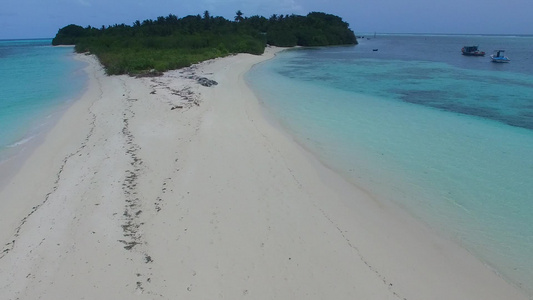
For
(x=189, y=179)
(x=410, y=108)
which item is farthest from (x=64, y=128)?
(x=410, y=108)

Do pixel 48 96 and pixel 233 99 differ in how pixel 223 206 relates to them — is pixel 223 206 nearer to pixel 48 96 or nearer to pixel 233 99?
pixel 233 99

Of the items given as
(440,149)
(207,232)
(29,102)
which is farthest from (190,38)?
(207,232)

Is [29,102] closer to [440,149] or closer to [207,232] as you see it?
[207,232]

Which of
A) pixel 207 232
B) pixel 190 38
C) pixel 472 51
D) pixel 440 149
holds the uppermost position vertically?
pixel 190 38

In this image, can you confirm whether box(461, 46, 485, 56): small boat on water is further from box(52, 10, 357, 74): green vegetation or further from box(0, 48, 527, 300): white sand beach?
box(0, 48, 527, 300): white sand beach

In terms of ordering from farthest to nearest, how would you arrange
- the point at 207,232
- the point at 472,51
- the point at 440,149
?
1. the point at 472,51
2. the point at 440,149
3. the point at 207,232

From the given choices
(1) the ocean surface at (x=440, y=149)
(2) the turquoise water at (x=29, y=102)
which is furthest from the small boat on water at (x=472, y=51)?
(2) the turquoise water at (x=29, y=102)
